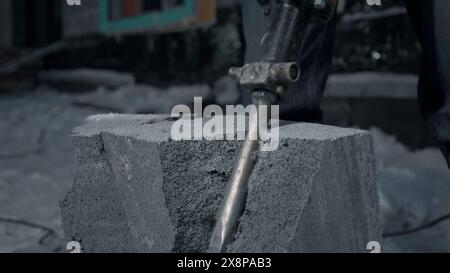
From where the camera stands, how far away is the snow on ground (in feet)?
5.55

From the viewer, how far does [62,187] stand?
239cm

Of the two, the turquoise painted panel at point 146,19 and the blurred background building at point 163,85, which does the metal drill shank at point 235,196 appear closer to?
the blurred background building at point 163,85

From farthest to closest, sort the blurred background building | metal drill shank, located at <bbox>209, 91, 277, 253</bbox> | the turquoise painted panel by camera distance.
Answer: the turquoise painted panel → the blurred background building → metal drill shank, located at <bbox>209, 91, 277, 253</bbox>

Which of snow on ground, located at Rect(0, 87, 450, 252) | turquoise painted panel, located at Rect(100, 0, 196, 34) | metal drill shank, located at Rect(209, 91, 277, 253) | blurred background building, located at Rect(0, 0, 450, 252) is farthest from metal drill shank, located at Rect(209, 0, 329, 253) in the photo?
turquoise painted panel, located at Rect(100, 0, 196, 34)

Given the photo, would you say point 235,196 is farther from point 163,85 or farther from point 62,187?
point 163,85

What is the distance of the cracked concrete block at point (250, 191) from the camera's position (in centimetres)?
89

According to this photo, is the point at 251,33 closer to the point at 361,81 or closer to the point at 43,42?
the point at 361,81

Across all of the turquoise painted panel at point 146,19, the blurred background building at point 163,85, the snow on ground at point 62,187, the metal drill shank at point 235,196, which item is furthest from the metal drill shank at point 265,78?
the turquoise painted panel at point 146,19

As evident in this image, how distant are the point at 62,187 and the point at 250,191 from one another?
1.70m

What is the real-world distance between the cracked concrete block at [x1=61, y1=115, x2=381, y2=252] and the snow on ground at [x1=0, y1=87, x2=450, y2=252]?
656 millimetres

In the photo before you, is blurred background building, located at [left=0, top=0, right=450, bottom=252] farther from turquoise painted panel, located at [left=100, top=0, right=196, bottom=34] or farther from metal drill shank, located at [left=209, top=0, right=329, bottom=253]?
metal drill shank, located at [left=209, top=0, right=329, bottom=253]

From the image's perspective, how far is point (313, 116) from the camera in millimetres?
1413

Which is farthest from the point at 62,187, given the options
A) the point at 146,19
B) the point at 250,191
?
the point at 146,19

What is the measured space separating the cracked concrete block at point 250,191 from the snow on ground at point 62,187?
0.66 metres
